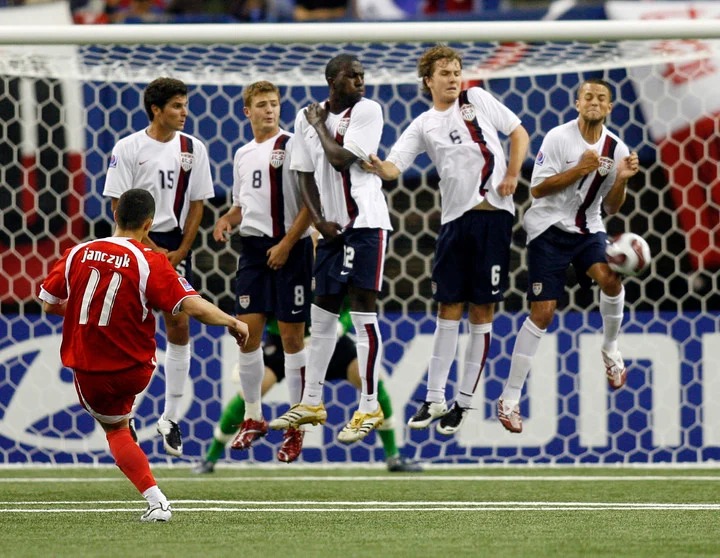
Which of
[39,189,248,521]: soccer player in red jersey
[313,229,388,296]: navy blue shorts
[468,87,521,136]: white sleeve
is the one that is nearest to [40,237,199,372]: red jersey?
[39,189,248,521]: soccer player in red jersey

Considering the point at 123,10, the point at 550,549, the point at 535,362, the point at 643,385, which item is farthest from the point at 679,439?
the point at 123,10

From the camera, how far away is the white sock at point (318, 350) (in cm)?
821

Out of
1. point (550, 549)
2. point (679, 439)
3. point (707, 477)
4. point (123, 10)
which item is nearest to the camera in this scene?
point (550, 549)

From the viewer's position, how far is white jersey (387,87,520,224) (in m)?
8.16

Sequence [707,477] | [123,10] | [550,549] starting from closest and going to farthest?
[550,549] → [707,477] → [123,10]

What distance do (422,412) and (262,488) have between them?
46.2 inches

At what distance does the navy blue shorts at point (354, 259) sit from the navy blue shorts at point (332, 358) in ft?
4.96

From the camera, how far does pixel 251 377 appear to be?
8766 mm

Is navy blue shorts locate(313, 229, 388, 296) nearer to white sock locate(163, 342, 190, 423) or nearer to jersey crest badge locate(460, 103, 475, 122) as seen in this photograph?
jersey crest badge locate(460, 103, 475, 122)

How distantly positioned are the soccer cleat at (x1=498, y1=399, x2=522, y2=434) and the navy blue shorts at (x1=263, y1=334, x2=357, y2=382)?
1.53 metres

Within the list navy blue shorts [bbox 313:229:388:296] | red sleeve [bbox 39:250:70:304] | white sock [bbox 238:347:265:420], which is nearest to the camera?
red sleeve [bbox 39:250:70:304]

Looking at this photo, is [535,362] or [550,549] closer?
[550,549]

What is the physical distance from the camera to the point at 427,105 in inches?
414

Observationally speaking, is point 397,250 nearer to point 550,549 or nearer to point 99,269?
point 99,269
